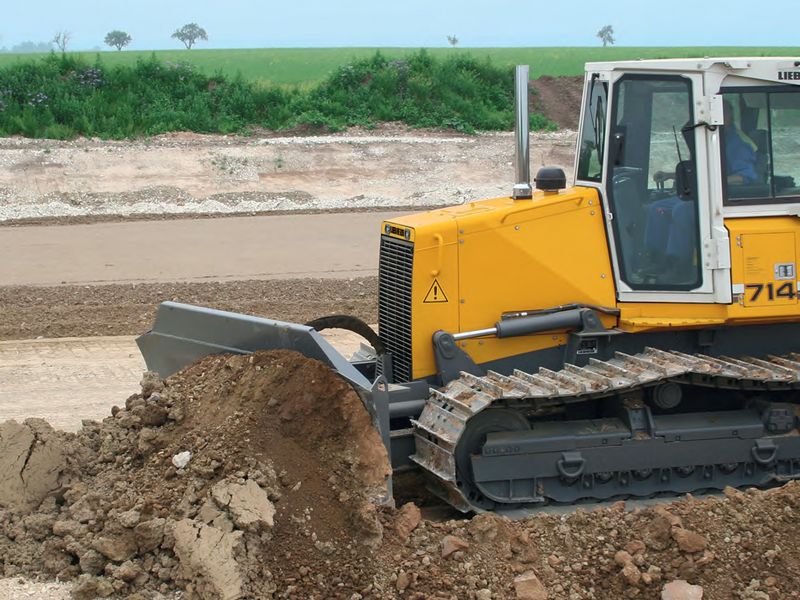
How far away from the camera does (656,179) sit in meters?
7.82

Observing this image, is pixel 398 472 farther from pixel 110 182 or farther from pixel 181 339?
pixel 110 182

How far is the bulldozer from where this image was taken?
300 inches

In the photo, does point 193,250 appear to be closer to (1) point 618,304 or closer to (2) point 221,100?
(1) point 618,304

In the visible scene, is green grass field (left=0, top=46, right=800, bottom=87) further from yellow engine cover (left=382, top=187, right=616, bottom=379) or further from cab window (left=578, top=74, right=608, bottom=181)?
yellow engine cover (left=382, top=187, right=616, bottom=379)

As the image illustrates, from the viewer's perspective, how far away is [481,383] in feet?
24.6

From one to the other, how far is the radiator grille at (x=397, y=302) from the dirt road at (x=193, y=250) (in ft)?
28.7

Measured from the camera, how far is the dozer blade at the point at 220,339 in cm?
718

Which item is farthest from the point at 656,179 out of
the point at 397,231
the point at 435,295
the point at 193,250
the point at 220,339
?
the point at 193,250

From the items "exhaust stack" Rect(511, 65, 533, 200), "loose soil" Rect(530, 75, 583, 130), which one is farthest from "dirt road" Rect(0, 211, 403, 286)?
"loose soil" Rect(530, 75, 583, 130)

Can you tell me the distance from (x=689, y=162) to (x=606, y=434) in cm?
186

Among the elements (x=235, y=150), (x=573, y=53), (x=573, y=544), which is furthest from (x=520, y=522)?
(x=573, y=53)

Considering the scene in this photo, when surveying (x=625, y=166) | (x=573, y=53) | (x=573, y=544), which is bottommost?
(x=573, y=544)

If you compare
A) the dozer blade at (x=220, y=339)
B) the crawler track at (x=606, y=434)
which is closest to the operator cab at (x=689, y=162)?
the crawler track at (x=606, y=434)

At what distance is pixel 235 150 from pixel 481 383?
68.0 feet
